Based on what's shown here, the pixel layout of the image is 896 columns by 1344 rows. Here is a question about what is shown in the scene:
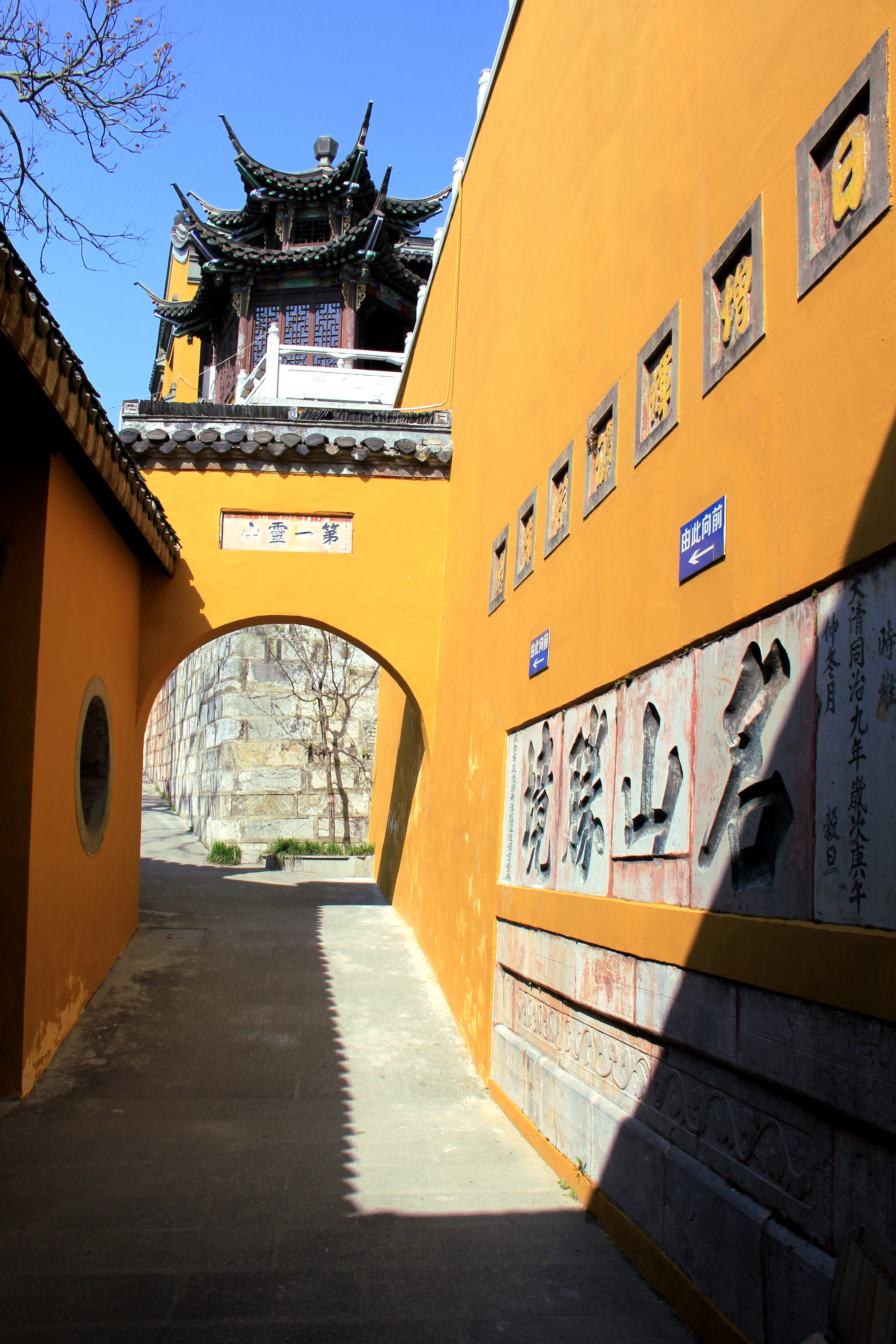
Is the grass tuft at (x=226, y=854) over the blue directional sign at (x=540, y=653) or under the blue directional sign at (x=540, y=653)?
under

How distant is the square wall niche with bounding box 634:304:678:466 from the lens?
10.7 ft

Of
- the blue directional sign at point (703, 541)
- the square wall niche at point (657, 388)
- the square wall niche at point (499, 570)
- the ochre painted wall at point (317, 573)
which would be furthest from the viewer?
the ochre painted wall at point (317, 573)

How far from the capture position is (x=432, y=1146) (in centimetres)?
438

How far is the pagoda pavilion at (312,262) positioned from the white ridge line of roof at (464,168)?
12.6 ft

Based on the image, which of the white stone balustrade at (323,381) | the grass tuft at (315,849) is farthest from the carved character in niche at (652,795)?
the grass tuft at (315,849)

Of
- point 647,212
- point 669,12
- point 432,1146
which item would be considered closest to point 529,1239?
point 432,1146

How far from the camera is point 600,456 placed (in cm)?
402

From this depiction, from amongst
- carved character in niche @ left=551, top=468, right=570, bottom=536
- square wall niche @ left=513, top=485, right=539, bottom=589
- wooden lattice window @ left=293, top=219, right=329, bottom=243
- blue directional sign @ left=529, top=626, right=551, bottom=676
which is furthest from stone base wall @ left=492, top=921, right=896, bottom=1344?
wooden lattice window @ left=293, top=219, right=329, bottom=243

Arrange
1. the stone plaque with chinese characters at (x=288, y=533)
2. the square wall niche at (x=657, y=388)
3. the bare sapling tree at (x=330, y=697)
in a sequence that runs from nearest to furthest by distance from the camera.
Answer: the square wall niche at (x=657, y=388)
the stone plaque with chinese characters at (x=288, y=533)
the bare sapling tree at (x=330, y=697)

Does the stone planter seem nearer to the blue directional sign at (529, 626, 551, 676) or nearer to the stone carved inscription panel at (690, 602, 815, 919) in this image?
the blue directional sign at (529, 626, 551, 676)

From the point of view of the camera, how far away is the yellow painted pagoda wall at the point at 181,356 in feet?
Answer: 62.8

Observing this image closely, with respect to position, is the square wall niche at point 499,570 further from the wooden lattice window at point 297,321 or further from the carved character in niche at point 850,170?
the wooden lattice window at point 297,321

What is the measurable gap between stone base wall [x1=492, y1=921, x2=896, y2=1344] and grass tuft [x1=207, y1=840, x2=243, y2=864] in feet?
25.8

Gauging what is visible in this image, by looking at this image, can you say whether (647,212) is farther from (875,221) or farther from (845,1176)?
(845,1176)
